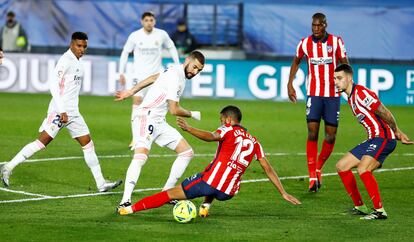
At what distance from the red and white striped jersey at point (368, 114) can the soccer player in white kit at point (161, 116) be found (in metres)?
1.78

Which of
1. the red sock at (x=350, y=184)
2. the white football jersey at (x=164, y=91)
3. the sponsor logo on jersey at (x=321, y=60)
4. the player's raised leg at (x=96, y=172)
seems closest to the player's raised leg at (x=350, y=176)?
the red sock at (x=350, y=184)

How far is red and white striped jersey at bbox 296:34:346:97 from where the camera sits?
1408 cm

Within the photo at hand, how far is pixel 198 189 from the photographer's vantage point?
437 inches

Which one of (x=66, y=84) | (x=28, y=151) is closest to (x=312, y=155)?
(x=66, y=84)

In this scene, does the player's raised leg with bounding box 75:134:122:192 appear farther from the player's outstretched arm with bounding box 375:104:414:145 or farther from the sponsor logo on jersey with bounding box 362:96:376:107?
the player's outstretched arm with bounding box 375:104:414:145

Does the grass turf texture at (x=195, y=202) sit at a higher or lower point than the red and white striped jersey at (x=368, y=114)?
lower

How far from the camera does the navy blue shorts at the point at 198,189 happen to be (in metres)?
11.1

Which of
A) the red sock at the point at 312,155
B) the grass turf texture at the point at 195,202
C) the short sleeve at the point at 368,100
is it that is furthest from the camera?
the red sock at the point at 312,155

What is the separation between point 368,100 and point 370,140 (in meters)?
0.51

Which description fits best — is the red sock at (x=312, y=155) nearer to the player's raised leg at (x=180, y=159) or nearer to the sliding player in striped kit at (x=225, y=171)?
the player's raised leg at (x=180, y=159)

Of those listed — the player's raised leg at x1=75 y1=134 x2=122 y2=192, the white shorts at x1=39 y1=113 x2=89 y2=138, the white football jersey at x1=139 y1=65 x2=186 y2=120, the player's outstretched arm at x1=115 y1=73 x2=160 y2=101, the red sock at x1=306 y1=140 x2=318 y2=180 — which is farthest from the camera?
the red sock at x1=306 y1=140 x2=318 y2=180

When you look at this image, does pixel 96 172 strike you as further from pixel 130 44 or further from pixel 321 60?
pixel 130 44

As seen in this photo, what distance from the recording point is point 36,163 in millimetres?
15688

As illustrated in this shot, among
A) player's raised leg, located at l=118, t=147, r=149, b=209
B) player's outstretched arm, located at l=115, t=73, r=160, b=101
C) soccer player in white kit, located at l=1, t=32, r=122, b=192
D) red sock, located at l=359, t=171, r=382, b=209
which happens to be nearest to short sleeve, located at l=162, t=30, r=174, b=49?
soccer player in white kit, located at l=1, t=32, r=122, b=192
